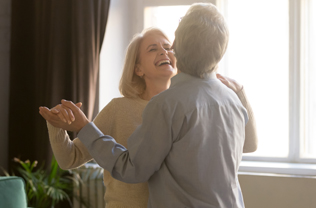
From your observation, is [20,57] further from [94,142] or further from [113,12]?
[94,142]

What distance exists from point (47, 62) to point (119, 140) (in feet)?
6.99

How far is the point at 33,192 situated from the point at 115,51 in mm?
1452

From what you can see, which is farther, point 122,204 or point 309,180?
point 309,180

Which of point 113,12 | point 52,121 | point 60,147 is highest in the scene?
point 113,12

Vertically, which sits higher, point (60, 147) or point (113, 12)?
point (113, 12)

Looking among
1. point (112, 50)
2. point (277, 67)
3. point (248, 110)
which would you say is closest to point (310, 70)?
point (277, 67)

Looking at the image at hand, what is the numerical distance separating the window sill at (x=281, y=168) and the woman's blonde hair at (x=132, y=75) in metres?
1.75

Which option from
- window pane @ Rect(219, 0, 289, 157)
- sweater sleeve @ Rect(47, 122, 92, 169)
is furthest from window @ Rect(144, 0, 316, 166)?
sweater sleeve @ Rect(47, 122, 92, 169)

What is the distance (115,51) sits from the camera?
3.70m

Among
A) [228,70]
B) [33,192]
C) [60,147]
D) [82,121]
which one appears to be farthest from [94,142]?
[228,70]

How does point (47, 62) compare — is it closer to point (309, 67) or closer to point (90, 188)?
point (90, 188)

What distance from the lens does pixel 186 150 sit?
1095 millimetres

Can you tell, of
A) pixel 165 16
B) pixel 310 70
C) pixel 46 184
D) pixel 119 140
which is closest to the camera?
pixel 119 140

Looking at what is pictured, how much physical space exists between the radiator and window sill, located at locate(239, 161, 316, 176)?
1196 mm
